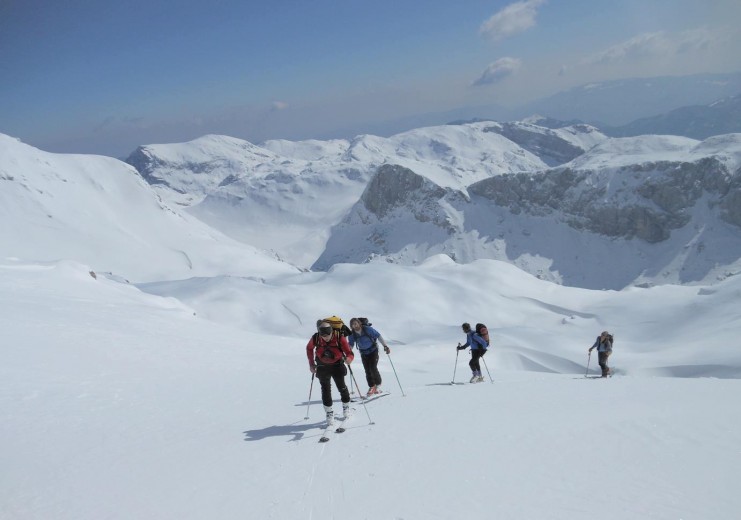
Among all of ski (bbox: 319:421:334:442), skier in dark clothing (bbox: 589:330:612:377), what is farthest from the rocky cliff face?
ski (bbox: 319:421:334:442)

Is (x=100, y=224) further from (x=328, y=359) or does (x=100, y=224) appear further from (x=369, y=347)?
(x=328, y=359)

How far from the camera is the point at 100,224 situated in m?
93.9

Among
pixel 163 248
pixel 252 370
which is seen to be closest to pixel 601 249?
pixel 163 248

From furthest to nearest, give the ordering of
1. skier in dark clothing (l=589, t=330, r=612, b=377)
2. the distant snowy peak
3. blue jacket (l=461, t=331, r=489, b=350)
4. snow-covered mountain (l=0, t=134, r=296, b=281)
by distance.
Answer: the distant snowy peak → snow-covered mountain (l=0, t=134, r=296, b=281) → skier in dark clothing (l=589, t=330, r=612, b=377) → blue jacket (l=461, t=331, r=489, b=350)

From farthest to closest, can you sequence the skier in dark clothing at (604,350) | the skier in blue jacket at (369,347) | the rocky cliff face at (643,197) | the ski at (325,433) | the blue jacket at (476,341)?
1. the rocky cliff face at (643,197)
2. the skier in dark clothing at (604,350)
3. the blue jacket at (476,341)
4. the skier in blue jacket at (369,347)
5. the ski at (325,433)

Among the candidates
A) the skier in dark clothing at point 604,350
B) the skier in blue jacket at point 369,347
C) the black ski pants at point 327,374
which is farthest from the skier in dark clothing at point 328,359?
the skier in dark clothing at point 604,350

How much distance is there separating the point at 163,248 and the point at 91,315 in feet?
292

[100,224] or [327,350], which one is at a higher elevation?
[100,224]

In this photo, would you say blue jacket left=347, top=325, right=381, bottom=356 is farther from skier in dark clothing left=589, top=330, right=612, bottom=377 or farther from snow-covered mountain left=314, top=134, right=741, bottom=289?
snow-covered mountain left=314, top=134, right=741, bottom=289

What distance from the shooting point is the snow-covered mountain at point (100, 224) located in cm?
7688

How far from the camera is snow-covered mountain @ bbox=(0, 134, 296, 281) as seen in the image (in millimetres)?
76875

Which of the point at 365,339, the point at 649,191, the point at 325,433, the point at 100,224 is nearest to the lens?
the point at 325,433

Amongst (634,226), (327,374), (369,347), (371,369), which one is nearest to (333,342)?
(327,374)

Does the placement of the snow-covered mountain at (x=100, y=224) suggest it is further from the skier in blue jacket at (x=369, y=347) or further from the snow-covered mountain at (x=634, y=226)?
the snow-covered mountain at (x=634, y=226)
